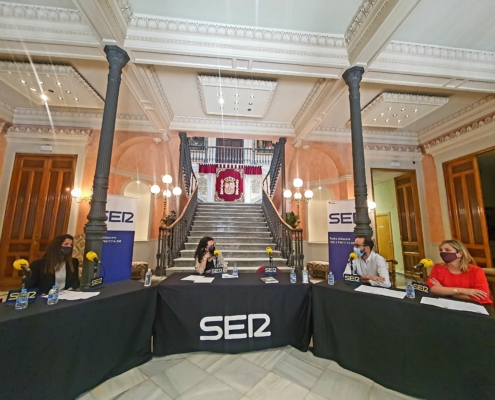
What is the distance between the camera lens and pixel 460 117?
206 inches

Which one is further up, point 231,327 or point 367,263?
point 367,263

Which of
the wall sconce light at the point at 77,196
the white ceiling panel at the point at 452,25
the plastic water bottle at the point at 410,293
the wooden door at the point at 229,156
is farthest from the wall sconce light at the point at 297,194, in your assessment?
the wooden door at the point at 229,156

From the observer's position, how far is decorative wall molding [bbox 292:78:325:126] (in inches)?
169

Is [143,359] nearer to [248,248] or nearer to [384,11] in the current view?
[248,248]

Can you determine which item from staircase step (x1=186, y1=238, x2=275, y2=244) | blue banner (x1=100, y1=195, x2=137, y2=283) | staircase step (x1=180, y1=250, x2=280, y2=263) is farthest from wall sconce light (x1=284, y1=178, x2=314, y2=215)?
blue banner (x1=100, y1=195, x2=137, y2=283)

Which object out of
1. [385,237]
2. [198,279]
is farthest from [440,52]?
[385,237]

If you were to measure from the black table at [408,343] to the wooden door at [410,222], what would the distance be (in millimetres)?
5524

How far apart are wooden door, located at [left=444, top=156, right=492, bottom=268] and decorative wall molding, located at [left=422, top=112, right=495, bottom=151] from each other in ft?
1.98

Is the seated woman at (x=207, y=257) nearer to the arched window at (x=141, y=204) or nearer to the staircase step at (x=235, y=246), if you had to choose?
the staircase step at (x=235, y=246)

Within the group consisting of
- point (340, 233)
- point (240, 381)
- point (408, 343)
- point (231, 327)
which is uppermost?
point (340, 233)

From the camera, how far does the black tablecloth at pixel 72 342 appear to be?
4.48 feet

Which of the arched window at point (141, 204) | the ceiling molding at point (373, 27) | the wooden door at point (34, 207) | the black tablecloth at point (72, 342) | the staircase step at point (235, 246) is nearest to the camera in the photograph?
the black tablecloth at point (72, 342)

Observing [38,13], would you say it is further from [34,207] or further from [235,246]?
[235,246]

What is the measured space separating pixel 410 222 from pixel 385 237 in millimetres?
1644
